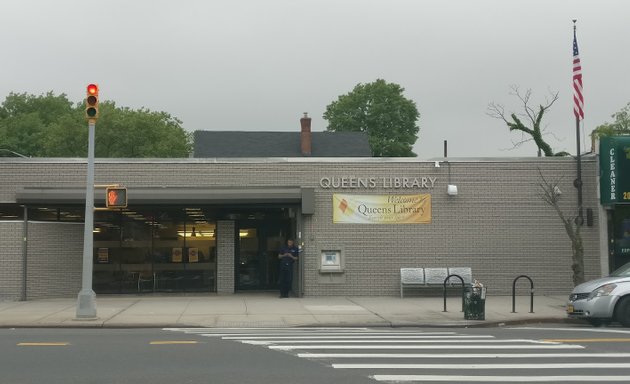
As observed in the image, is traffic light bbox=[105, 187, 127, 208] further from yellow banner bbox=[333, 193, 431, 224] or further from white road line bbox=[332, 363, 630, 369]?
white road line bbox=[332, 363, 630, 369]

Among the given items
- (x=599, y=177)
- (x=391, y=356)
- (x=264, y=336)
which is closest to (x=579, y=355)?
(x=391, y=356)

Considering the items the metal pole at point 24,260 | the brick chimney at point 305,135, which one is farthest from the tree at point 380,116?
the metal pole at point 24,260

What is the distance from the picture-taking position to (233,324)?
15695 mm

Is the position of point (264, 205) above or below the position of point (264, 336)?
above

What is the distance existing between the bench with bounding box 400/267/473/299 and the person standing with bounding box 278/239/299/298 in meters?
3.29

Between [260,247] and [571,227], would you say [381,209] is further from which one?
[571,227]

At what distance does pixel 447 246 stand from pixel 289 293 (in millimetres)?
5169

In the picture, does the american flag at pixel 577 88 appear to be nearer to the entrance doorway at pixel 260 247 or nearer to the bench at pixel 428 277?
the bench at pixel 428 277

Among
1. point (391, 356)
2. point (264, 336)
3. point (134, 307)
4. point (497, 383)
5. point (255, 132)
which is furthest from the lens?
point (255, 132)

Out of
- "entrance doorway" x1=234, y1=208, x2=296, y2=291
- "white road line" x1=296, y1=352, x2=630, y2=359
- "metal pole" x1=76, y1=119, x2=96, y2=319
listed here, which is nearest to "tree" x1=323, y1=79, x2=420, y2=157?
"entrance doorway" x1=234, y1=208, x2=296, y2=291

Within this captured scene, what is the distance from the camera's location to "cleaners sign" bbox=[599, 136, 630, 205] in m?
20.9

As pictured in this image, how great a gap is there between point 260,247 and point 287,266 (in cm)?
281

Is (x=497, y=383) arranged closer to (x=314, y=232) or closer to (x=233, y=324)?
(x=233, y=324)

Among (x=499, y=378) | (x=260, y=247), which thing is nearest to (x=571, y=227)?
(x=260, y=247)
